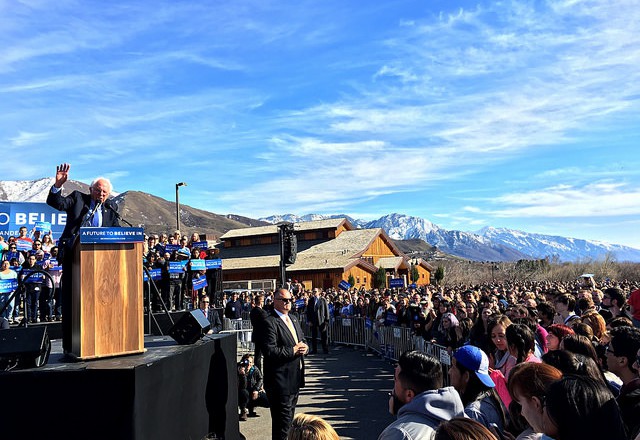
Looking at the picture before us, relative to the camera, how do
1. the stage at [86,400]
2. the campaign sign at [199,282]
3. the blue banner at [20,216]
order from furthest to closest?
the blue banner at [20,216]
the campaign sign at [199,282]
the stage at [86,400]

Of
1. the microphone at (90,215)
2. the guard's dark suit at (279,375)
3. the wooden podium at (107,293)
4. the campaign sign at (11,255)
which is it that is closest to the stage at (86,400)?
the wooden podium at (107,293)

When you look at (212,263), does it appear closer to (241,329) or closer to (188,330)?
(241,329)

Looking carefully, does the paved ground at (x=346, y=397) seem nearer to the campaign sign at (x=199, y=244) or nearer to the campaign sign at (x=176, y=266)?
the campaign sign at (x=176, y=266)

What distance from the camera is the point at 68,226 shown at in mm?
5594

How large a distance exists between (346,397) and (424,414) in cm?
926

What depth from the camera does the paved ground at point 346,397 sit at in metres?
9.77

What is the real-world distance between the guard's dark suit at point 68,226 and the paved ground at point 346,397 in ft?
16.3

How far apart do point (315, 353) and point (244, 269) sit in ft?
110

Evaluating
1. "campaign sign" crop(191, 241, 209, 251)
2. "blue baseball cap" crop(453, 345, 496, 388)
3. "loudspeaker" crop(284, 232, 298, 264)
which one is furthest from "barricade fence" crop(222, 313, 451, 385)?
"blue baseball cap" crop(453, 345, 496, 388)

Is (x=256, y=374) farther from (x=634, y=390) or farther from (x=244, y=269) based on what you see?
(x=244, y=269)

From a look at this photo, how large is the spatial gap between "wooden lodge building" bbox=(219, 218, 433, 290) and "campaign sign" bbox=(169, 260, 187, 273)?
2707cm

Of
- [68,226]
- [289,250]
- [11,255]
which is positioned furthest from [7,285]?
[68,226]

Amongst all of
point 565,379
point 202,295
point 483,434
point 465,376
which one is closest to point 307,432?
point 483,434

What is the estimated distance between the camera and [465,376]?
425 cm
